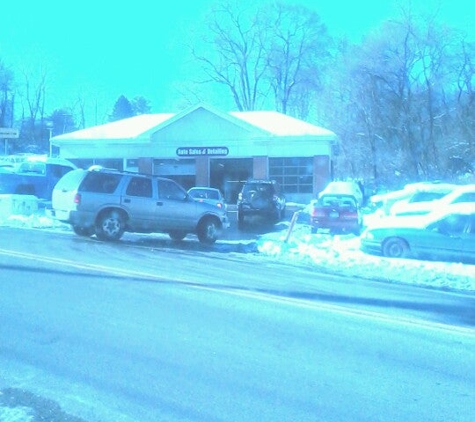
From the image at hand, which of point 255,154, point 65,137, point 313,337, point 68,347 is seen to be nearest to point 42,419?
point 68,347

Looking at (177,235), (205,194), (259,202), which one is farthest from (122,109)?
(177,235)

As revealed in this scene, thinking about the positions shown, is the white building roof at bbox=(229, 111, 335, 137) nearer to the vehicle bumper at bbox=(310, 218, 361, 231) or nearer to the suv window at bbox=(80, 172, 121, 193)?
the vehicle bumper at bbox=(310, 218, 361, 231)

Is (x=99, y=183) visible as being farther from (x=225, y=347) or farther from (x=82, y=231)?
(x=225, y=347)

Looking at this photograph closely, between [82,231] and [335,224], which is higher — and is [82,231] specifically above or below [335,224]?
below

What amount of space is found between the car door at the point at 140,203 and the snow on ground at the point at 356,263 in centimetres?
288

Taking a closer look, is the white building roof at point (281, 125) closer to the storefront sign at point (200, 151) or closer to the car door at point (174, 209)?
the storefront sign at point (200, 151)

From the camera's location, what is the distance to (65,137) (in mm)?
40938

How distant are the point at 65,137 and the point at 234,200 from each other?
10088 millimetres

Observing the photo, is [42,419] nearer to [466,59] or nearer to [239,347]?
[239,347]

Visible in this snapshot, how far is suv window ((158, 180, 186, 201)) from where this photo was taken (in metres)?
19.4

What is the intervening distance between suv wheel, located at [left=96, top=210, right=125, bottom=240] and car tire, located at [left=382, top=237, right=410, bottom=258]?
6571 millimetres

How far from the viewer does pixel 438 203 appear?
925 inches

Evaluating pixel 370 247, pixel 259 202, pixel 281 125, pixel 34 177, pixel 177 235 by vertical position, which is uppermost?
pixel 281 125

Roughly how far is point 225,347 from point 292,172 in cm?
3157
